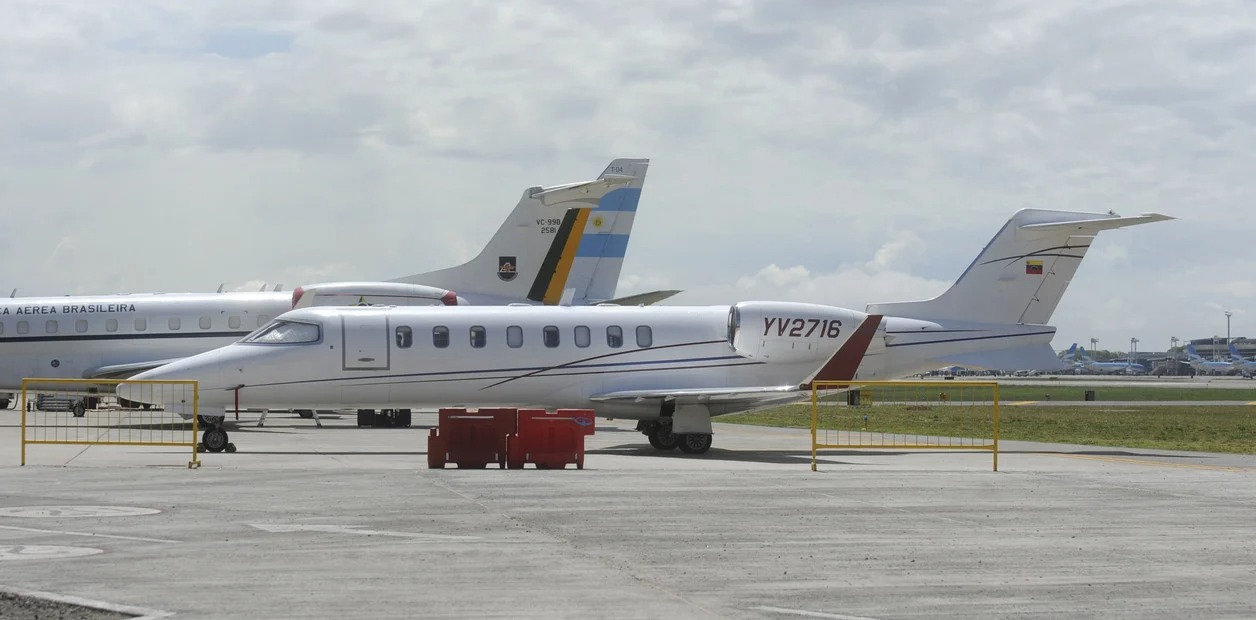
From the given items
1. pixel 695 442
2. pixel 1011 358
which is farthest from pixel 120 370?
pixel 1011 358

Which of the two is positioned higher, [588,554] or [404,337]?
[404,337]

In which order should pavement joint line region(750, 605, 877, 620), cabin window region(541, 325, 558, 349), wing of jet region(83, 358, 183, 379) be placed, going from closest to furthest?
pavement joint line region(750, 605, 877, 620), cabin window region(541, 325, 558, 349), wing of jet region(83, 358, 183, 379)

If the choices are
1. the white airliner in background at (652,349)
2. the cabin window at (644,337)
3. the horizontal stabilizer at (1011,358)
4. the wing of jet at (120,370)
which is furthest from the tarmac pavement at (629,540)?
the wing of jet at (120,370)

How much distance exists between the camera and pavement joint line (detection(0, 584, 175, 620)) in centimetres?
787

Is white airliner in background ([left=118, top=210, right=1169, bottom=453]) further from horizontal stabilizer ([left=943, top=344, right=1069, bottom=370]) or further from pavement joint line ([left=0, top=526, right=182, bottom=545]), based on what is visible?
pavement joint line ([left=0, top=526, right=182, bottom=545])

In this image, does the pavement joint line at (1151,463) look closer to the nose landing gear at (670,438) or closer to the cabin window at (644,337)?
the nose landing gear at (670,438)

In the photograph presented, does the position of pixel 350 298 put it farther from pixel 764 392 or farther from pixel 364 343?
pixel 764 392

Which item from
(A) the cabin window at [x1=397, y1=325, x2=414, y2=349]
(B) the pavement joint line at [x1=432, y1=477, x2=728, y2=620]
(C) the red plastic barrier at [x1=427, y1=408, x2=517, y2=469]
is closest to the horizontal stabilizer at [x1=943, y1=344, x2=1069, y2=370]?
(A) the cabin window at [x1=397, y1=325, x2=414, y2=349]

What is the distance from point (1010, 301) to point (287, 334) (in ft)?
46.0

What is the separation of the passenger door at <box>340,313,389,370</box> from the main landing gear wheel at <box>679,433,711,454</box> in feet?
18.2

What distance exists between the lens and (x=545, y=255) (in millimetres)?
39406

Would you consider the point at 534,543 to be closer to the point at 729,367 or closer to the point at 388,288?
the point at 729,367

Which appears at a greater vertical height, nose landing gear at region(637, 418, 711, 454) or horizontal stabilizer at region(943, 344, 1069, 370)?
horizontal stabilizer at region(943, 344, 1069, 370)

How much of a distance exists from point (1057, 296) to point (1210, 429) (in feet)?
41.7
